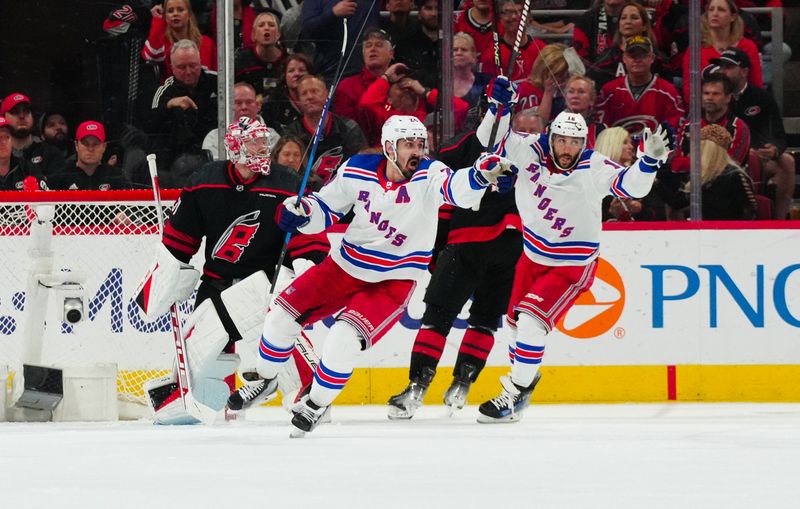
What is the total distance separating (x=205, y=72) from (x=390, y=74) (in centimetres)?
87

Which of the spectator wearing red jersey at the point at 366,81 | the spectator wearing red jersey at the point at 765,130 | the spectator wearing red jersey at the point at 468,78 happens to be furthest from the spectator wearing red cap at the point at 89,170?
the spectator wearing red jersey at the point at 765,130

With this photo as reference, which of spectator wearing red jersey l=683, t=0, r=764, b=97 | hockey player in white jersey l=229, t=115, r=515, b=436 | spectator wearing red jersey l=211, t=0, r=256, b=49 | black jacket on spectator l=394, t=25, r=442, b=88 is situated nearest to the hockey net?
spectator wearing red jersey l=211, t=0, r=256, b=49

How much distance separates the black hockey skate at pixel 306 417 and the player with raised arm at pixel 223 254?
0.67 metres

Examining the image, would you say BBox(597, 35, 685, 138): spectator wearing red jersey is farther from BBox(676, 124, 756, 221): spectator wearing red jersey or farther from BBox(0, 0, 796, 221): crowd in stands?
BBox(676, 124, 756, 221): spectator wearing red jersey

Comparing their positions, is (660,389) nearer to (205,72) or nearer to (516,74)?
(516,74)

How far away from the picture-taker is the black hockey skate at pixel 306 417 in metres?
4.88

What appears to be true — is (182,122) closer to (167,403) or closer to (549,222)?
(167,403)

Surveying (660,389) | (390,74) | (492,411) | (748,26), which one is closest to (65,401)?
(492,411)

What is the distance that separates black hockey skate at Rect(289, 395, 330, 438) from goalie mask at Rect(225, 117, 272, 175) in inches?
42.7

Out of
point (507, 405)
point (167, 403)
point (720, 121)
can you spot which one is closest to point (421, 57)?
point (720, 121)

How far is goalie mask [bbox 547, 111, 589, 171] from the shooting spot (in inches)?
222

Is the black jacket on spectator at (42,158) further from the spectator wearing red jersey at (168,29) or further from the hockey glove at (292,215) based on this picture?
the hockey glove at (292,215)

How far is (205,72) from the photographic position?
22.6 ft

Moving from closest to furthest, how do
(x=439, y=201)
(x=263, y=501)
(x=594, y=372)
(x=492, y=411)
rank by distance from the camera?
(x=263, y=501) → (x=439, y=201) → (x=492, y=411) → (x=594, y=372)
